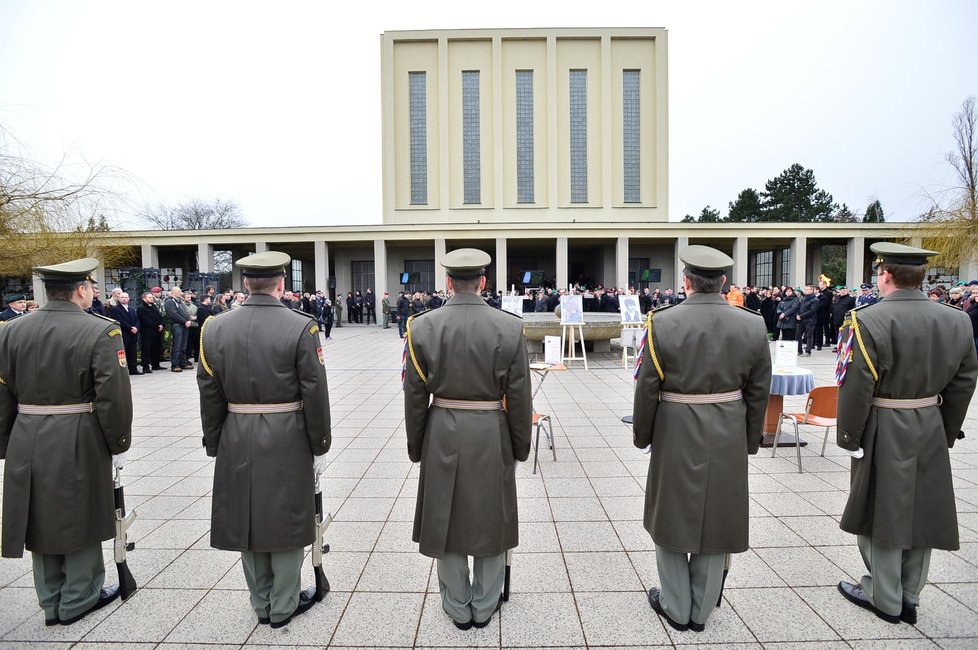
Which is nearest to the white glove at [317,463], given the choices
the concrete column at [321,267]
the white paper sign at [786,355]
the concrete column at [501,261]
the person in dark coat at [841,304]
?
the white paper sign at [786,355]

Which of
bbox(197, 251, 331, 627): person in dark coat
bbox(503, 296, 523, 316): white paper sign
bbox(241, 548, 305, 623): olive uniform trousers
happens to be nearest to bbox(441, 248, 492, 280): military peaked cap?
bbox(197, 251, 331, 627): person in dark coat

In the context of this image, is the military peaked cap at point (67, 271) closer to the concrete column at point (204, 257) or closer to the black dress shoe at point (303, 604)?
the black dress shoe at point (303, 604)

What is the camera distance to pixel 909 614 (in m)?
3.03

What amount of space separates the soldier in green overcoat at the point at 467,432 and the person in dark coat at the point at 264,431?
0.61 metres

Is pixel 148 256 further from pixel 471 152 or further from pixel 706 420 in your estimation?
pixel 706 420

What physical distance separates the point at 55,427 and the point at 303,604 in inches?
69.8

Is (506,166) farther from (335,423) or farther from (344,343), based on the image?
(335,423)

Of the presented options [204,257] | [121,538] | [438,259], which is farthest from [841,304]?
[204,257]

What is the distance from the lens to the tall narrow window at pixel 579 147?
116 ft

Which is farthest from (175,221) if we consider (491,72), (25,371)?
(25,371)

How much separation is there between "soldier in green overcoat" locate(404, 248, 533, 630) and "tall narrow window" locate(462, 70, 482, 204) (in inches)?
1322

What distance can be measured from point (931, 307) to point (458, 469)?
2916 mm

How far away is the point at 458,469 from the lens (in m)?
2.95

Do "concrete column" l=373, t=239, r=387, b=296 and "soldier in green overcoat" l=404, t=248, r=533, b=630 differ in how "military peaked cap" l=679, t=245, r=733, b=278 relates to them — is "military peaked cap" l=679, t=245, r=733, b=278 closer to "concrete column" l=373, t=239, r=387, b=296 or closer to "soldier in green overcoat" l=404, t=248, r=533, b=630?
"soldier in green overcoat" l=404, t=248, r=533, b=630
